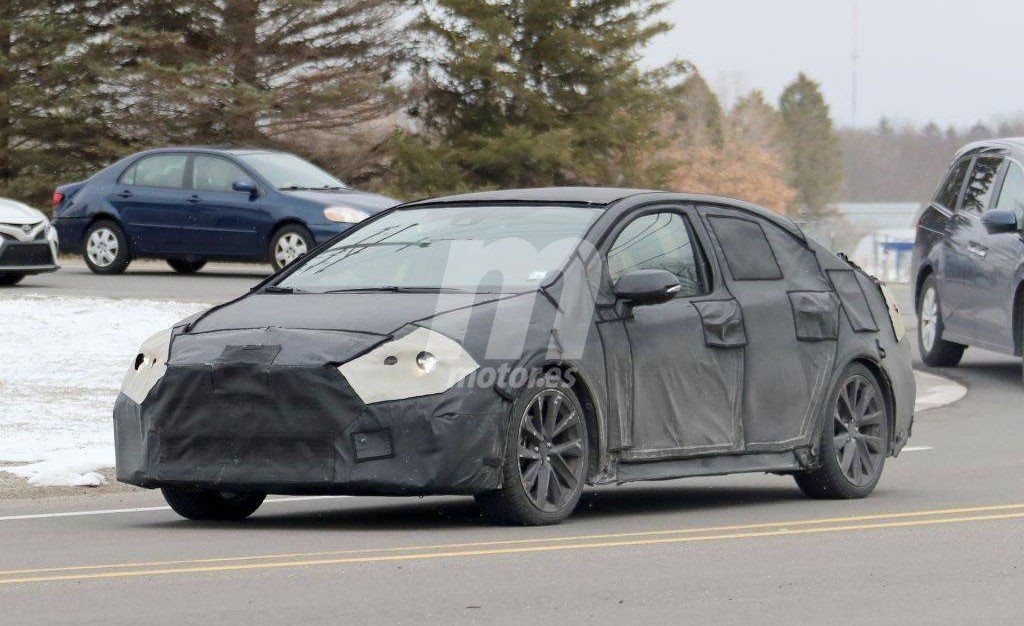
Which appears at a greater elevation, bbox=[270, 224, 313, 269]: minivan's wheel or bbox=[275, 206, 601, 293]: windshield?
bbox=[275, 206, 601, 293]: windshield

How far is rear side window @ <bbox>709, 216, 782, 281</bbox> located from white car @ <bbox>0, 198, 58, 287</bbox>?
545 inches

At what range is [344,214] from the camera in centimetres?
2298

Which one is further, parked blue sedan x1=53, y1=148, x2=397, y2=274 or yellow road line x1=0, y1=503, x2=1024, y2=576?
parked blue sedan x1=53, y1=148, x2=397, y2=274

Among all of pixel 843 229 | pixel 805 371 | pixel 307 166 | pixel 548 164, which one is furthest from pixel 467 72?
pixel 843 229

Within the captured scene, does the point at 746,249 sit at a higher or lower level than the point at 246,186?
higher

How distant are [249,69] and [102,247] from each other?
68.7 ft

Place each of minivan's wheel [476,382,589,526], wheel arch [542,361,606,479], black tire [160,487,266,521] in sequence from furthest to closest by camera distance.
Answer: black tire [160,487,266,521]
wheel arch [542,361,606,479]
minivan's wheel [476,382,589,526]

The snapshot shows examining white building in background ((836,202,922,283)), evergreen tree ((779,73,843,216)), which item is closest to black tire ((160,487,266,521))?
white building in background ((836,202,922,283))

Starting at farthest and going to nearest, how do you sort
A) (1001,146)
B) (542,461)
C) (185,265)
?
(185,265) < (1001,146) < (542,461)

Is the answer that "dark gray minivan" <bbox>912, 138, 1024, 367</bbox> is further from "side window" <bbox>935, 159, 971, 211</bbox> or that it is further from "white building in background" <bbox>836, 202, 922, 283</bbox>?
"white building in background" <bbox>836, 202, 922, 283</bbox>

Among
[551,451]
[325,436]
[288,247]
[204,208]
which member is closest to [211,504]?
[325,436]

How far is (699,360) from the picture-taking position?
9336 millimetres

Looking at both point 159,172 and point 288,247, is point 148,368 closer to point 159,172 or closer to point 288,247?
point 288,247

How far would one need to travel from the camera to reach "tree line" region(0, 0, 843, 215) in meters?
44.4
